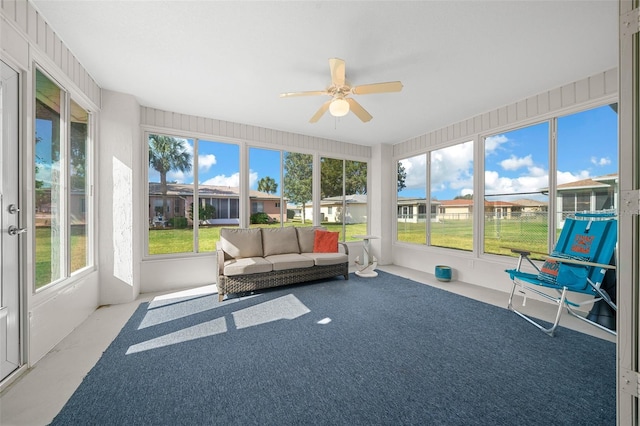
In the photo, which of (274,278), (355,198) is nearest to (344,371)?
(274,278)

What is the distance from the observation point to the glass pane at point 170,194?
3977 millimetres

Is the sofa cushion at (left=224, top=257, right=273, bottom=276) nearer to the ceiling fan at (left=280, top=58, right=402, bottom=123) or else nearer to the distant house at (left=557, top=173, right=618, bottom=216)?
the ceiling fan at (left=280, top=58, right=402, bottom=123)

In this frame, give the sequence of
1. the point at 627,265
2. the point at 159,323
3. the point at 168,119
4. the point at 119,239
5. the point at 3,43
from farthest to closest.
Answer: the point at 168,119 < the point at 119,239 < the point at 159,323 < the point at 3,43 < the point at 627,265

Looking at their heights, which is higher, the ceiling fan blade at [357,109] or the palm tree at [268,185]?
the ceiling fan blade at [357,109]

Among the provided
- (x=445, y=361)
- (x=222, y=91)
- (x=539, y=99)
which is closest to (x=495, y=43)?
(x=539, y=99)

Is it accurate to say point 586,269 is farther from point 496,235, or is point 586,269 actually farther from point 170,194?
point 170,194

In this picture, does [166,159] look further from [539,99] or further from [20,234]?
[539,99]

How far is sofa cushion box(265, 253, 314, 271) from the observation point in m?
3.74

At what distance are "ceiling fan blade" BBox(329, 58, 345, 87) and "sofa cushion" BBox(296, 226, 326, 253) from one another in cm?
274

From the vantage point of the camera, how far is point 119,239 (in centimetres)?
328

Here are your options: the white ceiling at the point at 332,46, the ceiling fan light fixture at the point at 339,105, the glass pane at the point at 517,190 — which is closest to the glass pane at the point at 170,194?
the white ceiling at the point at 332,46

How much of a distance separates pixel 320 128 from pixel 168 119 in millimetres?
2601

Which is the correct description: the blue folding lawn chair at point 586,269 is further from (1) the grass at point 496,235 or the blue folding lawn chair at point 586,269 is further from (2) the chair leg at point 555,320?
(1) the grass at point 496,235

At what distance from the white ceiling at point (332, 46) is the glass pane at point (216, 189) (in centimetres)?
101
